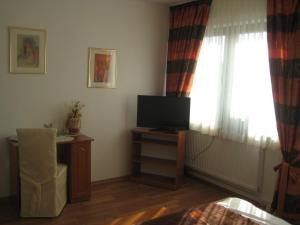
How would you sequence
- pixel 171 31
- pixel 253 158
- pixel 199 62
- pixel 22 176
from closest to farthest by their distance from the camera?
pixel 22 176 → pixel 253 158 → pixel 199 62 → pixel 171 31

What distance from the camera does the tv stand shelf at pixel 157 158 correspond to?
4.01 m

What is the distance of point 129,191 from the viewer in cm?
388

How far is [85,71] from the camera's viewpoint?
3.89 m

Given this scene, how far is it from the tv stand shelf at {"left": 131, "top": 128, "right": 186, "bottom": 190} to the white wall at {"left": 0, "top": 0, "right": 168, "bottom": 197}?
0.15 meters

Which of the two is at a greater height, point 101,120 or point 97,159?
point 101,120

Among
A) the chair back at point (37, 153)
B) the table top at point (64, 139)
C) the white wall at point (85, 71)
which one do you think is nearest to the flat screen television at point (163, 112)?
the white wall at point (85, 71)

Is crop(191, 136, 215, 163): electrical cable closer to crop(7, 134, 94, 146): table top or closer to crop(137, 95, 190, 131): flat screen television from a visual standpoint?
crop(137, 95, 190, 131): flat screen television

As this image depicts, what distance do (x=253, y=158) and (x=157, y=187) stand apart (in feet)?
4.43

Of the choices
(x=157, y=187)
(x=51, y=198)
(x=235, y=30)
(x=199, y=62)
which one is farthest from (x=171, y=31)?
(x=51, y=198)

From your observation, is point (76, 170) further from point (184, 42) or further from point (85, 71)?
point (184, 42)

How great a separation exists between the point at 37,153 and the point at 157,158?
186 cm

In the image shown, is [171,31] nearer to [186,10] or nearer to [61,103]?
[186,10]

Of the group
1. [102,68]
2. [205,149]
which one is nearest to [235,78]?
[205,149]

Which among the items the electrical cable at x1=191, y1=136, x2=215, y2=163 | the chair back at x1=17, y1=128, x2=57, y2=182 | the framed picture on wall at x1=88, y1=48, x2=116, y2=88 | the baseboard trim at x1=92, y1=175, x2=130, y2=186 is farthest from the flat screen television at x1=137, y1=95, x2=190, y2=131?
the chair back at x1=17, y1=128, x2=57, y2=182
